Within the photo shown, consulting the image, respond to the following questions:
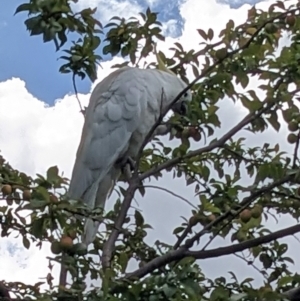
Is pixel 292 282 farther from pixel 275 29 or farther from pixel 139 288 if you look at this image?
pixel 275 29

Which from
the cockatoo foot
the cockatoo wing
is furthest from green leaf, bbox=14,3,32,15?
the cockatoo foot

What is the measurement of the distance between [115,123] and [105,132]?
8 cm

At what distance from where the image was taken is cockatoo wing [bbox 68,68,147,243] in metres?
2.98

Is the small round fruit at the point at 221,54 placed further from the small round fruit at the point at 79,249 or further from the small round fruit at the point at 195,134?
the small round fruit at the point at 79,249

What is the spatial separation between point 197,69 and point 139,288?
1354mm

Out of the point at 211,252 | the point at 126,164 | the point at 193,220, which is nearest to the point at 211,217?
the point at 193,220

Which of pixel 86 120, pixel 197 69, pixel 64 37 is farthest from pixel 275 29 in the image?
pixel 86 120

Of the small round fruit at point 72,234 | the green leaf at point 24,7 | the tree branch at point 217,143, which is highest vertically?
the green leaf at point 24,7

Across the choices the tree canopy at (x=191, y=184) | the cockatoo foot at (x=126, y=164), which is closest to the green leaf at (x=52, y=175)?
the tree canopy at (x=191, y=184)

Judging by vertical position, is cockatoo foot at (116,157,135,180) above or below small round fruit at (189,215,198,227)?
above

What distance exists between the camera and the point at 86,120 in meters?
3.28

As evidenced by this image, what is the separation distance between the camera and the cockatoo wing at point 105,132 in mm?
2984

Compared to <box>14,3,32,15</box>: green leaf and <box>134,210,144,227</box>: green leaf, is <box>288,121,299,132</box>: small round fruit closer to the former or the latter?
<box>134,210,144,227</box>: green leaf

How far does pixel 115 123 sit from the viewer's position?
3234 millimetres
